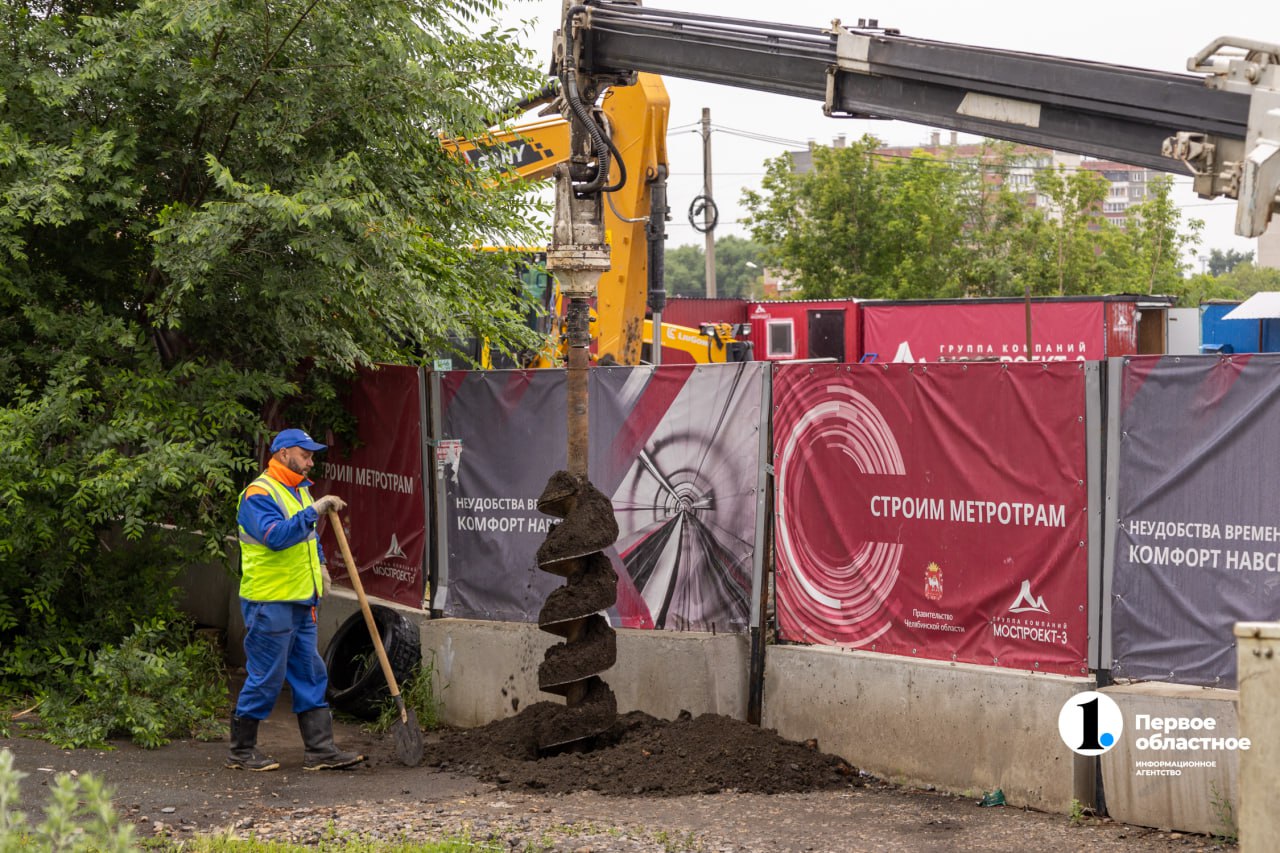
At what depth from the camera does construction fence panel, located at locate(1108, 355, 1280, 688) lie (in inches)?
269

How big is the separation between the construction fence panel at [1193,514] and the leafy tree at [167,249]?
4920mm

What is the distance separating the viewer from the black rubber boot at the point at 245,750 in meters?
8.62

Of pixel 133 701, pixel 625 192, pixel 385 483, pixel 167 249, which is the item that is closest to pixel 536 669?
pixel 385 483

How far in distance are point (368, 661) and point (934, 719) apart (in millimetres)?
4454

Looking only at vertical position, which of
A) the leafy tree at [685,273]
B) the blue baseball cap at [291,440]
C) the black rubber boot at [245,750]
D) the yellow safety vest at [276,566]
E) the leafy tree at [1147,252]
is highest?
the leafy tree at [685,273]

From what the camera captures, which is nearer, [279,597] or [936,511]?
[936,511]

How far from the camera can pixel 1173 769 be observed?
22.8 ft

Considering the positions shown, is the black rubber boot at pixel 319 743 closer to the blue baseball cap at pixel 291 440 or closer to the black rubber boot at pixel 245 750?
the black rubber boot at pixel 245 750

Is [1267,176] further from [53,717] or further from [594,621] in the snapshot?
[53,717]

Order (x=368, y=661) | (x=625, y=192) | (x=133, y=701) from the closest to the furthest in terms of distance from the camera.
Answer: (x=133, y=701)
(x=368, y=661)
(x=625, y=192)

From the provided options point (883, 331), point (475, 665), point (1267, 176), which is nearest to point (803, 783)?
point (475, 665)

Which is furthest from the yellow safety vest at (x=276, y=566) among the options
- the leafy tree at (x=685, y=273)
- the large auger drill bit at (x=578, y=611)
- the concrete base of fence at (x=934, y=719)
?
the leafy tree at (x=685, y=273)

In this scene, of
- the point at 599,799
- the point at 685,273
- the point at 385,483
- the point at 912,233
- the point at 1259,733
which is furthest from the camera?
the point at 685,273

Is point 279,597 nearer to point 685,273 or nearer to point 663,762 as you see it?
point 663,762
